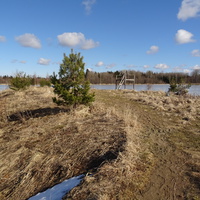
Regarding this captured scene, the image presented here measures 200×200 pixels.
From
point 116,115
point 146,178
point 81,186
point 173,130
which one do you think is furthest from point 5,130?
point 173,130

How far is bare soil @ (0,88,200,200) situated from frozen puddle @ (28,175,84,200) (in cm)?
16

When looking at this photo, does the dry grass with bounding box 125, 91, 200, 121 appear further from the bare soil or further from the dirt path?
the dirt path

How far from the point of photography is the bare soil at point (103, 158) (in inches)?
110

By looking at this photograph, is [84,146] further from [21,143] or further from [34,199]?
[21,143]

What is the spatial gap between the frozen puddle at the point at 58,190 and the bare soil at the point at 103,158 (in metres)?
0.16

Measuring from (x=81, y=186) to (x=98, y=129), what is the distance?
270cm

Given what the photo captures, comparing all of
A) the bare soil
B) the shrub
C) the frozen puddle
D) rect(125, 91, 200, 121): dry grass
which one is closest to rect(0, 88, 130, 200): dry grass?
the bare soil

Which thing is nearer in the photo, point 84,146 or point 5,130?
point 84,146

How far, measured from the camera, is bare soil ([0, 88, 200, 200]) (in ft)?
9.14

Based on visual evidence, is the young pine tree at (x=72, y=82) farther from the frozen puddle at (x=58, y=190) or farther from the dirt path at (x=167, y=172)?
the frozen puddle at (x=58, y=190)

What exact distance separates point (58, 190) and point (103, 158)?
1.24 meters

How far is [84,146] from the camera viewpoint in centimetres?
441

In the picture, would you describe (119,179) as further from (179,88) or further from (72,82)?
(179,88)

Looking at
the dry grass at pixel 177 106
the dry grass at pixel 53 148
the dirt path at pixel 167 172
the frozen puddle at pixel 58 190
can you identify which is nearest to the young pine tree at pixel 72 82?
the dry grass at pixel 53 148
